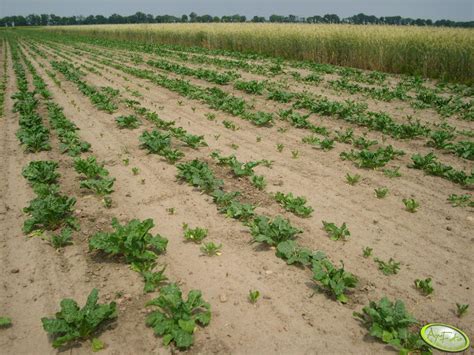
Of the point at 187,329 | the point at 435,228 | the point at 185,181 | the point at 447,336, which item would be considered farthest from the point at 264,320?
the point at 185,181

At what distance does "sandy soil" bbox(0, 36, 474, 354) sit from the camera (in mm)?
3203

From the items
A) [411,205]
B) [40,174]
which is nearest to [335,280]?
[411,205]

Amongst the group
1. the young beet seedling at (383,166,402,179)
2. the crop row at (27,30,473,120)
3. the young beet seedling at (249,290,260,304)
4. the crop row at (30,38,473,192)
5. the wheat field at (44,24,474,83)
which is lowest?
the young beet seedling at (249,290,260,304)

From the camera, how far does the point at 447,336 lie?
312 centimetres

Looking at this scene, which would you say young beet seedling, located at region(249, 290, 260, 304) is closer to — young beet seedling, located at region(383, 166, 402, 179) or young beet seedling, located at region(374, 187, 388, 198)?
young beet seedling, located at region(374, 187, 388, 198)

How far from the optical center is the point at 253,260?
415 centimetres

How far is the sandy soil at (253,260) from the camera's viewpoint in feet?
10.5

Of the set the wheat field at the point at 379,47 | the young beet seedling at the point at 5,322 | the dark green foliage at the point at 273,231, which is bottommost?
the young beet seedling at the point at 5,322

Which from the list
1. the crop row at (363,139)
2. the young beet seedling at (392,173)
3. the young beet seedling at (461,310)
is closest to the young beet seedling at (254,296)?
the young beet seedling at (461,310)

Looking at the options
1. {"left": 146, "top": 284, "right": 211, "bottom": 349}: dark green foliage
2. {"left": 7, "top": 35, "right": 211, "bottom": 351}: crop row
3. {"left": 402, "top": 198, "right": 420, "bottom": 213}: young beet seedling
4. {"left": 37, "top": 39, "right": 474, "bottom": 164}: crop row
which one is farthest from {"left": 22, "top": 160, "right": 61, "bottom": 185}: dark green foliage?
{"left": 37, "top": 39, "right": 474, "bottom": 164}: crop row

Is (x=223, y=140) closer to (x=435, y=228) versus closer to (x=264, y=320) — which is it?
(x=435, y=228)

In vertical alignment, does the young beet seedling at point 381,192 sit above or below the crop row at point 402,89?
below

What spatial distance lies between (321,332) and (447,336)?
1.06m

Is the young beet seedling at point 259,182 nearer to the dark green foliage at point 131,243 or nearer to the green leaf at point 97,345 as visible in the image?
the dark green foliage at point 131,243
